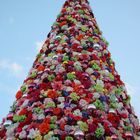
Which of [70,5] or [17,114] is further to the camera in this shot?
[70,5]

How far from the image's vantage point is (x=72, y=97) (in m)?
5.36

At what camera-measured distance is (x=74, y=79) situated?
18.6 ft

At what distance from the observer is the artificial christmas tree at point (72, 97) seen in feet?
16.5

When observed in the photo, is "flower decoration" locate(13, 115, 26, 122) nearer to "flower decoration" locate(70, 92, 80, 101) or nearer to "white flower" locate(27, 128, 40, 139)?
"white flower" locate(27, 128, 40, 139)

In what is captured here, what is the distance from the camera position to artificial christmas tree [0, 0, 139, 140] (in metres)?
5.02

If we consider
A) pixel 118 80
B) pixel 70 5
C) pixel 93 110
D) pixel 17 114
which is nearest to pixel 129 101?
pixel 118 80

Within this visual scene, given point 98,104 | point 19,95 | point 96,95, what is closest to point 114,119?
point 98,104

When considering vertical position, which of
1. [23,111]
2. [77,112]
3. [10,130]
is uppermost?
[23,111]

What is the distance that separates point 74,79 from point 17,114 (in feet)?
3.12

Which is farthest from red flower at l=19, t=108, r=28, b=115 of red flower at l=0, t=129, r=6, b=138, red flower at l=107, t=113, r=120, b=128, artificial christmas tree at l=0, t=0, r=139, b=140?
red flower at l=107, t=113, r=120, b=128

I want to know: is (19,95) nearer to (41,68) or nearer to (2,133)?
(41,68)

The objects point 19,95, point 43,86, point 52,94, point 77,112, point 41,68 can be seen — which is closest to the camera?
point 77,112

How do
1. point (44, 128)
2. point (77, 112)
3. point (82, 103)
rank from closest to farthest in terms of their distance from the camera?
point (44, 128), point (77, 112), point (82, 103)

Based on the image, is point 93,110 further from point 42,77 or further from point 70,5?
point 70,5
